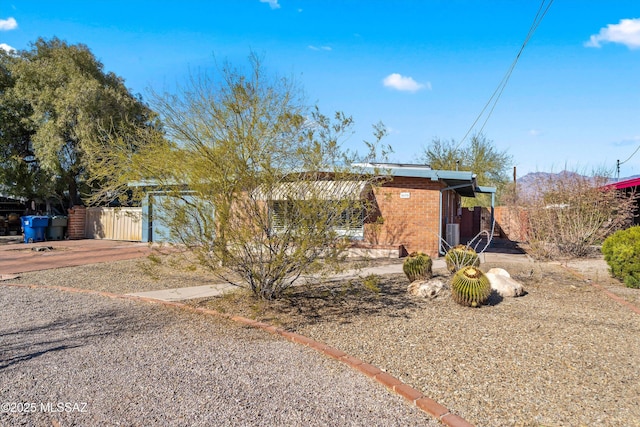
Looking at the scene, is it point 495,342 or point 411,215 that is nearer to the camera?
point 495,342

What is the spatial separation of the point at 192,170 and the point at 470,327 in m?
4.42

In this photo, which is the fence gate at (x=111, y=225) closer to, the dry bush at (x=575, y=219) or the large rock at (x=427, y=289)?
the large rock at (x=427, y=289)

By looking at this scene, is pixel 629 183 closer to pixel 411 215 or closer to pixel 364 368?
pixel 411 215

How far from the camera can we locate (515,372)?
4418mm

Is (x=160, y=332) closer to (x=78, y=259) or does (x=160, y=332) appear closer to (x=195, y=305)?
(x=195, y=305)

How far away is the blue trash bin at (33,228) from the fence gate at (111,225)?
2.34m

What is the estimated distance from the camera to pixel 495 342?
5.37 metres

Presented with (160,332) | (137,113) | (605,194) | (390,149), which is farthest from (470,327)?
(137,113)

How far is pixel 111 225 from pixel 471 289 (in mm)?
19242

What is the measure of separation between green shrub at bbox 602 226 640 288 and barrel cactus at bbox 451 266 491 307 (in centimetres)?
416

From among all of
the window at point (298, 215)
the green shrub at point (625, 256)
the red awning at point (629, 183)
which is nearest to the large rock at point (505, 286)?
the green shrub at point (625, 256)

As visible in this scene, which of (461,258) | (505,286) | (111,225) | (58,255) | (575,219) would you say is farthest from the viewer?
(111,225)

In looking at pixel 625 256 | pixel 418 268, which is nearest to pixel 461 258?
pixel 418 268

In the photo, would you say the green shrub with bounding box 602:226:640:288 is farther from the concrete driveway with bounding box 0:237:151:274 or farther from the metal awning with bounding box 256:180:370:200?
the concrete driveway with bounding box 0:237:151:274
